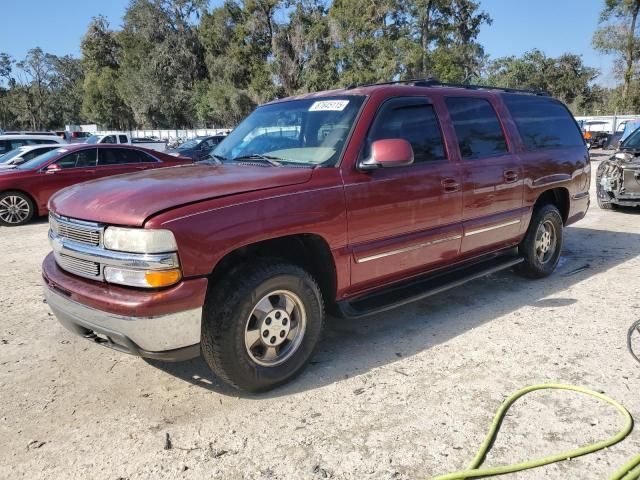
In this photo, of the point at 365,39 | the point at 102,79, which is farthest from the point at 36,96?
the point at 365,39

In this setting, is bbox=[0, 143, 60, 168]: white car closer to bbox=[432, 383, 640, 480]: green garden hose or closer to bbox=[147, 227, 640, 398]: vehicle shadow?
bbox=[147, 227, 640, 398]: vehicle shadow

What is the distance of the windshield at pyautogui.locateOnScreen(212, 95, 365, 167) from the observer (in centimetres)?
357

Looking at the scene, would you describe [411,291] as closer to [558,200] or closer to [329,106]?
[329,106]

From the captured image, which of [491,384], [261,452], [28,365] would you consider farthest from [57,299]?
[491,384]

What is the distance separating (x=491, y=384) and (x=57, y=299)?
282cm

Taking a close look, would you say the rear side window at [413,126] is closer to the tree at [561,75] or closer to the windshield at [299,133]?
the windshield at [299,133]

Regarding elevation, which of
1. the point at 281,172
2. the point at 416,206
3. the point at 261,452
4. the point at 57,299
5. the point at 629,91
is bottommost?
the point at 261,452

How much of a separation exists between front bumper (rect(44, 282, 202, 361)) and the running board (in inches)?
44.4

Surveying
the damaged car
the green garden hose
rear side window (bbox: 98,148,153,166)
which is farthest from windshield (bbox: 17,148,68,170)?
the damaged car

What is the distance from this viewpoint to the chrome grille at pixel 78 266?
2914mm

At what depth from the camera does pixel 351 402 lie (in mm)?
3104

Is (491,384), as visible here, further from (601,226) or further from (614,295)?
(601,226)

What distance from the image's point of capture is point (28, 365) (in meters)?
3.66

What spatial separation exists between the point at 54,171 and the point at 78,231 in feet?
26.7
